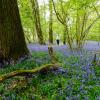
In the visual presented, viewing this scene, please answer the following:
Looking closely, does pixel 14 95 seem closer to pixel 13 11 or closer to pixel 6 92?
pixel 6 92

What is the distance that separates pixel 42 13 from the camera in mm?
38094

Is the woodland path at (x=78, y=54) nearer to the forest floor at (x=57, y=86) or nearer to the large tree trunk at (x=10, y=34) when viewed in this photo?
the forest floor at (x=57, y=86)

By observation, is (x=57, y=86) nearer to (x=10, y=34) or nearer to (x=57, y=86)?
(x=57, y=86)

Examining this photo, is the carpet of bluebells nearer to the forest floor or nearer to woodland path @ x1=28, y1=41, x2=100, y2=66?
the forest floor

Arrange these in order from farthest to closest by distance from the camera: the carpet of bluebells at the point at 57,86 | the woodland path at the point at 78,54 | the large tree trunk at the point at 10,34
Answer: the large tree trunk at the point at 10,34 < the woodland path at the point at 78,54 < the carpet of bluebells at the point at 57,86

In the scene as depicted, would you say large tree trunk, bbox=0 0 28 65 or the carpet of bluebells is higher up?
large tree trunk, bbox=0 0 28 65

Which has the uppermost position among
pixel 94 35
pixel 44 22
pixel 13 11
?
pixel 13 11

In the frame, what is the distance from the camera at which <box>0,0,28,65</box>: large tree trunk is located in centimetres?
804

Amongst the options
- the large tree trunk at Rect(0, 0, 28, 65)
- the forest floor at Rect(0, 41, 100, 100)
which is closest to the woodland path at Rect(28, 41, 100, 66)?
the forest floor at Rect(0, 41, 100, 100)

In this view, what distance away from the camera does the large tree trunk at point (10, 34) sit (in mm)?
8039

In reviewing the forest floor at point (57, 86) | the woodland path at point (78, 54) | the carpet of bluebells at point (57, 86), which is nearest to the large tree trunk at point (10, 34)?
the forest floor at point (57, 86)

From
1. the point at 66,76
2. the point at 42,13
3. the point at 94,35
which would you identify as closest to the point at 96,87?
the point at 66,76

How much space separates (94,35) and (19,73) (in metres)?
41.5

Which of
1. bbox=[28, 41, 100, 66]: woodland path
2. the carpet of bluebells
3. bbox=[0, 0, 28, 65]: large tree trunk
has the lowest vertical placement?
bbox=[28, 41, 100, 66]: woodland path
